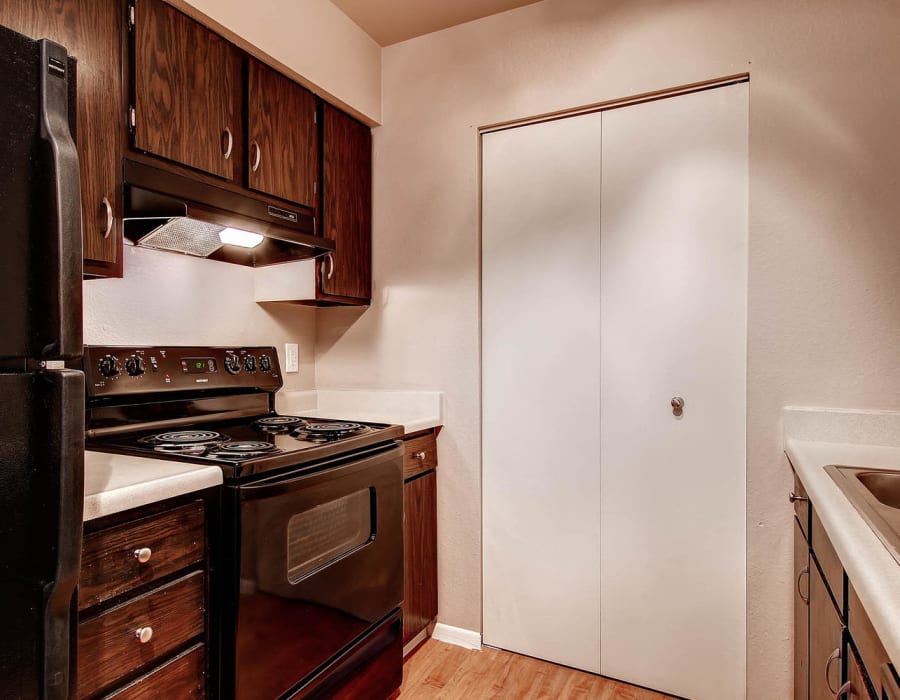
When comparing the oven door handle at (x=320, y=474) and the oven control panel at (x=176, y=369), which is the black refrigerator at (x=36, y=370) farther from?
the oven control panel at (x=176, y=369)

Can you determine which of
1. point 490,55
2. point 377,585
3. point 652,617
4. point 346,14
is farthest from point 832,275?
point 346,14

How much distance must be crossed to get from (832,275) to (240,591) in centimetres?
186

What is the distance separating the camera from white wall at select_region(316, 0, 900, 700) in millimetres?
1623

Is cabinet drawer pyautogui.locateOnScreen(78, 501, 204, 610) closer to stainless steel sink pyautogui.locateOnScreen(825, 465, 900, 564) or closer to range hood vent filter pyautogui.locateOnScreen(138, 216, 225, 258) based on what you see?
range hood vent filter pyautogui.locateOnScreen(138, 216, 225, 258)

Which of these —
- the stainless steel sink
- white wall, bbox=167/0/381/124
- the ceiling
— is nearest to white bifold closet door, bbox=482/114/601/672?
the ceiling

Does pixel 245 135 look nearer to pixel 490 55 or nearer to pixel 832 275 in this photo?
pixel 490 55

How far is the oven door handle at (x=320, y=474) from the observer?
4.17 feet

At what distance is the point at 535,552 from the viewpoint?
2.10m

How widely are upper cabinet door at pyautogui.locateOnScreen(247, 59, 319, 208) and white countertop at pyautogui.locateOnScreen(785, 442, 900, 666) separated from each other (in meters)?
1.79

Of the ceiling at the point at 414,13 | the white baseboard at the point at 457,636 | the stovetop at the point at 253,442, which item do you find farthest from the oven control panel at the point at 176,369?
the ceiling at the point at 414,13

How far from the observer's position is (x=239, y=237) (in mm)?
1860

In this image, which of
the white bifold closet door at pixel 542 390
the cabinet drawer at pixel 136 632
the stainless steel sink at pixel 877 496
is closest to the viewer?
the stainless steel sink at pixel 877 496

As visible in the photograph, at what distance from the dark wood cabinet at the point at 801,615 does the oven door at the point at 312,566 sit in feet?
3.83

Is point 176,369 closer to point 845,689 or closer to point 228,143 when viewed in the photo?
point 228,143
